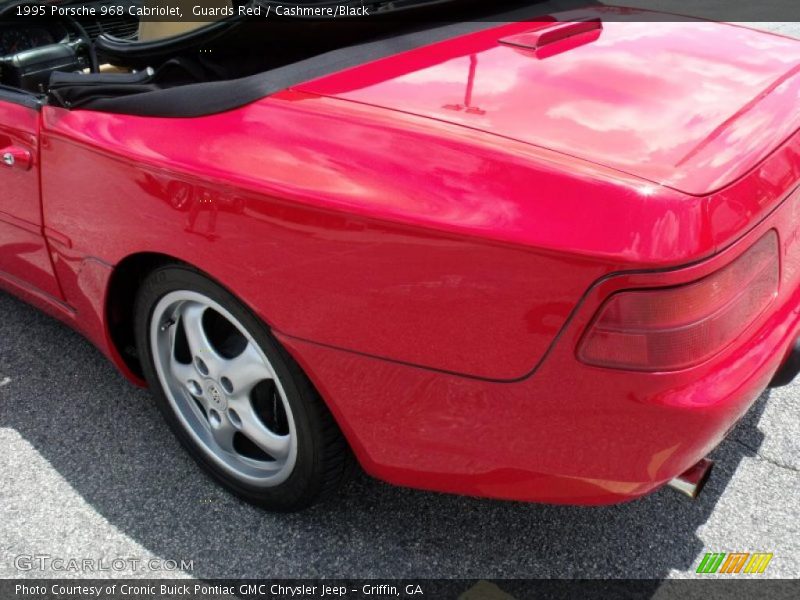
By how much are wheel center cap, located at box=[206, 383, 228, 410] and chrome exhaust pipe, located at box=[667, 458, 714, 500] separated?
1.14 metres

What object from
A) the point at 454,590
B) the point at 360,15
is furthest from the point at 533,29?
the point at 454,590

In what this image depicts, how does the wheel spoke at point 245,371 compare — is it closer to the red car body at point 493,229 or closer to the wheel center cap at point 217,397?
the wheel center cap at point 217,397

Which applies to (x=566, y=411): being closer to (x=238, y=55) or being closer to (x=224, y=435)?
(x=224, y=435)

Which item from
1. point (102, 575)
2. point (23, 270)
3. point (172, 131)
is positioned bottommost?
point (102, 575)

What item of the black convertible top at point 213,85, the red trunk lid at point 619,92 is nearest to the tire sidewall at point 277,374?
the black convertible top at point 213,85

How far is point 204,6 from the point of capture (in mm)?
3119

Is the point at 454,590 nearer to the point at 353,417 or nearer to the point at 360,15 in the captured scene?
the point at 353,417

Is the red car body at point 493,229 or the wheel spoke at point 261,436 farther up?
the red car body at point 493,229

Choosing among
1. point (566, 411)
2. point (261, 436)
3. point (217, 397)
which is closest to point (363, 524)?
point (261, 436)

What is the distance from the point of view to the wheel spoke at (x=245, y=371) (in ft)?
6.39

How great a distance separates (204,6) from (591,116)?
2.03 metres

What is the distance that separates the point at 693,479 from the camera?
5.53 ft

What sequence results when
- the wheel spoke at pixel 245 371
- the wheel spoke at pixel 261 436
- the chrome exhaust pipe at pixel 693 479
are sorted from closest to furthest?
1. the chrome exhaust pipe at pixel 693 479
2. the wheel spoke at pixel 245 371
3. the wheel spoke at pixel 261 436
